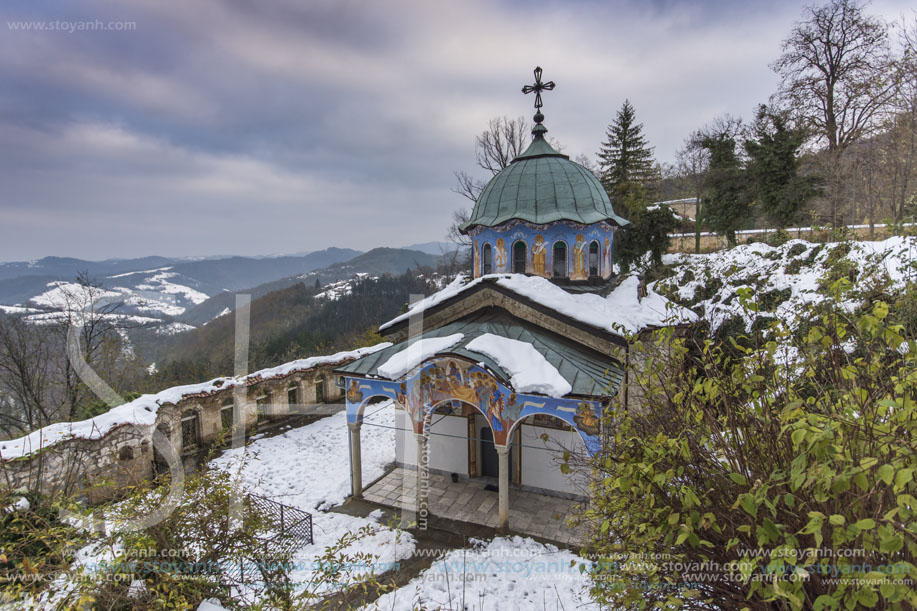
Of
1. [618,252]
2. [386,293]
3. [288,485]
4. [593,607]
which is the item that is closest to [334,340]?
[386,293]

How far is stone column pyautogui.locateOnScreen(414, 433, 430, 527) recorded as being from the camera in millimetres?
8551

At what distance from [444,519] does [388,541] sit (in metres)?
1.30

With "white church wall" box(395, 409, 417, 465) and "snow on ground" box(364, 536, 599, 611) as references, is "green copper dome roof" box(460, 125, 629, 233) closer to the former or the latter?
"white church wall" box(395, 409, 417, 465)

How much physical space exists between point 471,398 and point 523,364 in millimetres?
1272

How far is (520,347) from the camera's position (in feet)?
26.4

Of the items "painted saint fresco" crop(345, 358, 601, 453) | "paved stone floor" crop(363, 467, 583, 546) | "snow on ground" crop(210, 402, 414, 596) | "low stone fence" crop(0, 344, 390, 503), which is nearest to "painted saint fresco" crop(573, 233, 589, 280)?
"painted saint fresco" crop(345, 358, 601, 453)

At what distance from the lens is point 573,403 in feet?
23.1

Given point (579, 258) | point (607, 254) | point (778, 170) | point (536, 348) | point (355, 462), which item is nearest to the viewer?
point (536, 348)

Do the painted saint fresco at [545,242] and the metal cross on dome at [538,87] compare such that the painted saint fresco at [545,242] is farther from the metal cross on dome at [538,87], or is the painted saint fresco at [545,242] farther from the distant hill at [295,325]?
the distant hill at [295,325]

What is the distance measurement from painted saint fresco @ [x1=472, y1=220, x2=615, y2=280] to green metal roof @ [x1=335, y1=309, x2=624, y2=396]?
2084mm

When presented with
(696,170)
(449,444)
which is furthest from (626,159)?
(449,444)

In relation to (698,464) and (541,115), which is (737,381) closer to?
(698,464)

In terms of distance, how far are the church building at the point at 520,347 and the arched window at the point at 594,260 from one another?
0.09ft

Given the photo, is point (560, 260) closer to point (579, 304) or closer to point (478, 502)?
point (579, 304)
